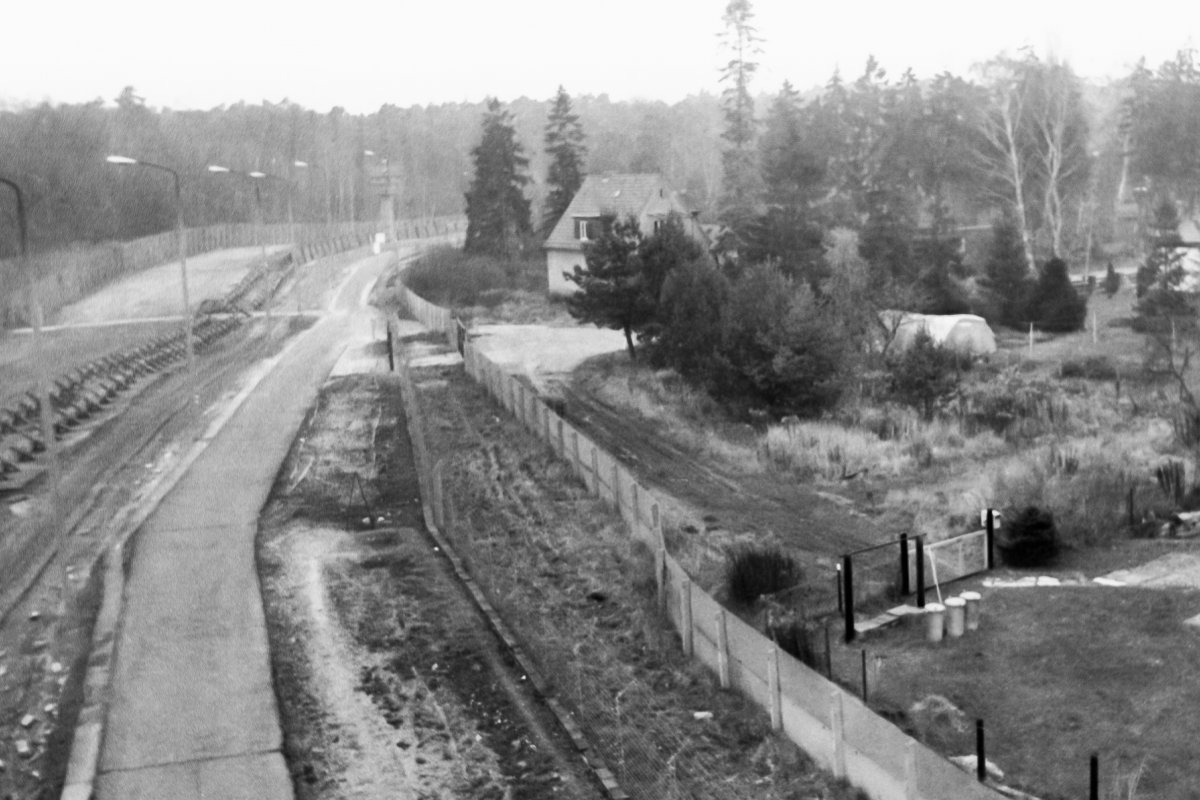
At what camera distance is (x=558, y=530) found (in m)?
21.3

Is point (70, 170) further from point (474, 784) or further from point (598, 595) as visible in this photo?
point (474, 784)

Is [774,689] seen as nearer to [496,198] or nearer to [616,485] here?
[616,485]

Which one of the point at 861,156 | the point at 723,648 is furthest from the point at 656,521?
the point at 861,156

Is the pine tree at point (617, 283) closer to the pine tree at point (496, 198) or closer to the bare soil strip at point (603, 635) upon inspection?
the bare soil strip at point (603, 635)

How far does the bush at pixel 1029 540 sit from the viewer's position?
59.4 feet

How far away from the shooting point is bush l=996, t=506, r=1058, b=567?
713 inches

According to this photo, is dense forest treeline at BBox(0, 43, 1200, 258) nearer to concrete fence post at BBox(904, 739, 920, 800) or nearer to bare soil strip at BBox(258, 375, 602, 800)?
bare soil strip at BBox(258, 375, 602, 800)

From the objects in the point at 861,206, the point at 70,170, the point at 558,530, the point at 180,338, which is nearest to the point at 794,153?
the point at 861,206

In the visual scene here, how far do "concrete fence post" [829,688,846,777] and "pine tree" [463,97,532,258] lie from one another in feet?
198

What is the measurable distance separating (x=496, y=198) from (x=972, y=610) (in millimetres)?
58194

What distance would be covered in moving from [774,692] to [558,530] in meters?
8.94

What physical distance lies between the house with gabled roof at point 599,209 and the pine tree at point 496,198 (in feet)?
32.6

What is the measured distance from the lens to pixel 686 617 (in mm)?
15102

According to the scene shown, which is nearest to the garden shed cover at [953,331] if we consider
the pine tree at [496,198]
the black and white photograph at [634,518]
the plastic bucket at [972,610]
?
the black and white photograph at [634,518]
